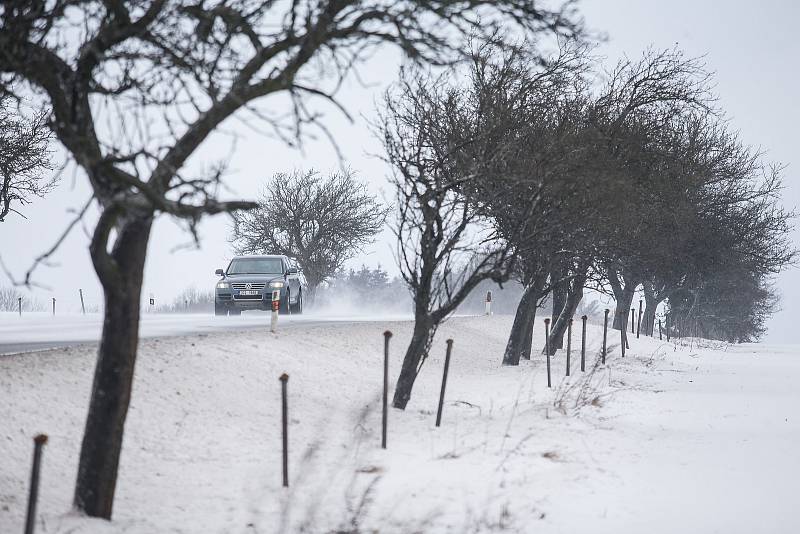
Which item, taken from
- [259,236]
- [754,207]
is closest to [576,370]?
[754,207]

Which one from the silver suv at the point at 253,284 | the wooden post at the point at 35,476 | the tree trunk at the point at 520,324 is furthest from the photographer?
the silver suv at the point at 253,284

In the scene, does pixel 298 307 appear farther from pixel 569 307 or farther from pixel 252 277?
pixel 569 307

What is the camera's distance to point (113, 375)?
6.53m

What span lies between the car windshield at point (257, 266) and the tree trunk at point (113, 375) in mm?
19192

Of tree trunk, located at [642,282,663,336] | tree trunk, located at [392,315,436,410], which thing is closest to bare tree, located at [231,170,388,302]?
tree trunk, located at [642,282,663,336]

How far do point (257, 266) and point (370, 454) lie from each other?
56.3 feet

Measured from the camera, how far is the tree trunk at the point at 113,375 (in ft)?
21.4

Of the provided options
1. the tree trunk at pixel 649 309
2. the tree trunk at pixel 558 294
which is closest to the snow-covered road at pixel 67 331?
the tree trunk at pixel 558 294

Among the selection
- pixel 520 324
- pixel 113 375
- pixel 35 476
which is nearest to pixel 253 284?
pixel 520 324

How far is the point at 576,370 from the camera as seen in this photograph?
19.3 meters

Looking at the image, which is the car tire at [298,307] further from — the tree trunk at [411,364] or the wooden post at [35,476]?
the wooden post at [35,476]

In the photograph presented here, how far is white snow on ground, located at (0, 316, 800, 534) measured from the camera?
704cm

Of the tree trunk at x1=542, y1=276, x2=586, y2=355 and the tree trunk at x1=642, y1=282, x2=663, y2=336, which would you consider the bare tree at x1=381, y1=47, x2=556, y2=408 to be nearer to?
the tree trunk at x1=542, y1=276, x2=586, y2=355

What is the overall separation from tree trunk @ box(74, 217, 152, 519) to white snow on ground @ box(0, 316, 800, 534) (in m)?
0.26
